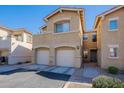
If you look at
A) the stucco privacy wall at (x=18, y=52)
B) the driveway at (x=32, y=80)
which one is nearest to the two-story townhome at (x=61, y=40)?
the stucco privacy wall at (x=18, y=52)

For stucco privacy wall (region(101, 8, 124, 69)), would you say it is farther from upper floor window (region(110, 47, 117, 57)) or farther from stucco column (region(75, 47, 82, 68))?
stucco column (region(75, 47, 82, 68))

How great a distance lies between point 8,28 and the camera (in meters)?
23.0

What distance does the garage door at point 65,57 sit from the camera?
50.1 feet

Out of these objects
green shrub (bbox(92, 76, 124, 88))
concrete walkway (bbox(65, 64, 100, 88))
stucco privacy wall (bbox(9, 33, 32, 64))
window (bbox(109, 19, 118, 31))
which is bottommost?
concrete walkway (bbox(65, 64, 100, 88))

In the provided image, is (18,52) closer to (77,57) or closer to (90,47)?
(77,57)

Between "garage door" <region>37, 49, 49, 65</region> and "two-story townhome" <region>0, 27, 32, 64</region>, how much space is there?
159 inches

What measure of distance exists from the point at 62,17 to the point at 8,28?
12.8 m

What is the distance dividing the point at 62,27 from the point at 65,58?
4.51 m

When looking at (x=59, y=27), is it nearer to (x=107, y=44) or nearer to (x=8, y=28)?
(x=107, y=44)

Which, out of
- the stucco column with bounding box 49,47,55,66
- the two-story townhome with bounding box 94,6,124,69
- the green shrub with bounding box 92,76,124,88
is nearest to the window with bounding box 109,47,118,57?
the two-story townhome with bounding box 94,6,124,69

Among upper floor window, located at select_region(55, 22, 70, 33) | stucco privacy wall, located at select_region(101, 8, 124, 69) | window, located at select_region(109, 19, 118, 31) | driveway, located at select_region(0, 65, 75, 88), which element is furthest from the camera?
upper floor window, located at select_region(55, 22, 70, 33)

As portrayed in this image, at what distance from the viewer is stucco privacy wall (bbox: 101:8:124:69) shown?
42.4 ft

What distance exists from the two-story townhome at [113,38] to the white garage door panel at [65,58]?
3.90 metres
